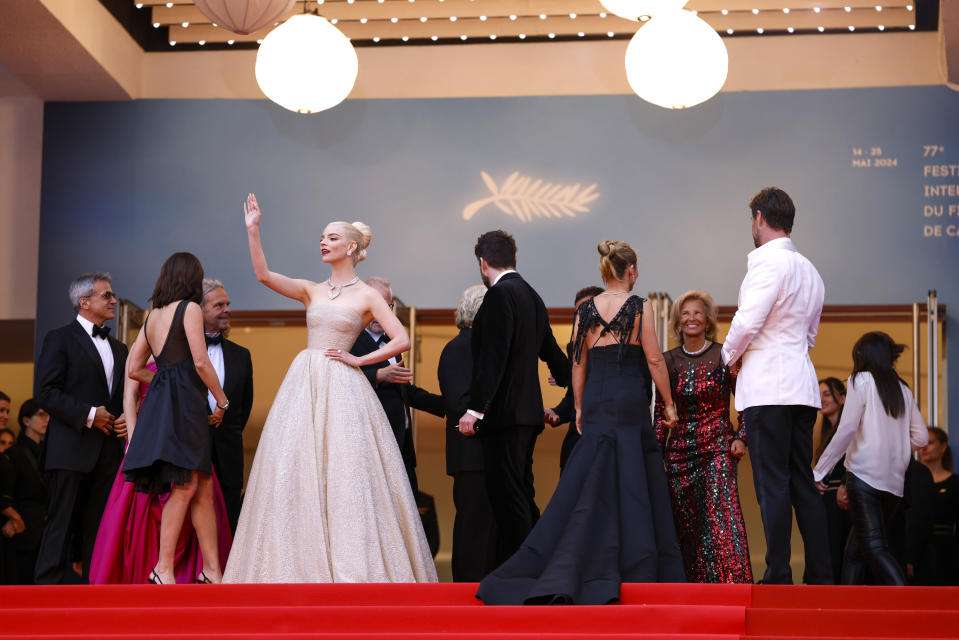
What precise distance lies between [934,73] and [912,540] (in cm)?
354

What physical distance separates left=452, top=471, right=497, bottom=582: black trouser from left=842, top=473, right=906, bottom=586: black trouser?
6.29 ft

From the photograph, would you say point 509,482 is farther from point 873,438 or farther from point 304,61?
point 304,61

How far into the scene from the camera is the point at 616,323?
563 cm

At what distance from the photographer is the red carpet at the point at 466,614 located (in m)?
4.39

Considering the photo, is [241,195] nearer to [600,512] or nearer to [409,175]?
[409,175]

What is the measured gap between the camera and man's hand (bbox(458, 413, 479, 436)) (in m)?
5.71

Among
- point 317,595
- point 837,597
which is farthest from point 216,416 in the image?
point 837,597

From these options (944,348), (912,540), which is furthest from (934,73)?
(912,540)

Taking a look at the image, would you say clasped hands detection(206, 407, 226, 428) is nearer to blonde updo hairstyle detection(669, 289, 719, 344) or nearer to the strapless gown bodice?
the strapless gown bodice

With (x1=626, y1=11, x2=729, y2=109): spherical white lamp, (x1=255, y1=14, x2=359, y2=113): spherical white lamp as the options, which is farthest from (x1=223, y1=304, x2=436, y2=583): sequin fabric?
(x1=626, y1=11, x2=729, y2=109): spherical white lamp

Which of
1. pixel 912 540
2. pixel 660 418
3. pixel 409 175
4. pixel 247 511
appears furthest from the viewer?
pixel 409 175

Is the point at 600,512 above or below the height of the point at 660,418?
below

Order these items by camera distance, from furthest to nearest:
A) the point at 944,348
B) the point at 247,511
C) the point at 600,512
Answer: the point at 944,348 < the point at 247,511 < the point at 600,512

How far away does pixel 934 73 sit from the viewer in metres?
9.24
